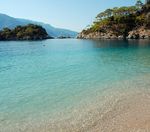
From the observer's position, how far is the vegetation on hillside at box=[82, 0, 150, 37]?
156875 millimetres

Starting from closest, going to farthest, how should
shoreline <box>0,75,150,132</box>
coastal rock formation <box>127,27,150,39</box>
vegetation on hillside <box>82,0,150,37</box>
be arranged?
shoreline <box>0,75,150,132</box> < coastal rock formation <box>127,27,150,39</box> < vegetation on hillside <box>82,0,150,37</box>

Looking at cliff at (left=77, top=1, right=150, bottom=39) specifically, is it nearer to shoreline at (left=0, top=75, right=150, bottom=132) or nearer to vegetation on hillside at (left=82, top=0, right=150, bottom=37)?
vegetation on hillside at (left=82, top=0, right=150, bottom=37)

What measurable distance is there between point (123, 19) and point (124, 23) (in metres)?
3.26

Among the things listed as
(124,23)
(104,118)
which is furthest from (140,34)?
(104,118)

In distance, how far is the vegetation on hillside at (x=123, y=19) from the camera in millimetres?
156875

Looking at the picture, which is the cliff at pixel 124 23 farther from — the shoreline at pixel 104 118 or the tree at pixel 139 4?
the shoreline at pixel 104 118

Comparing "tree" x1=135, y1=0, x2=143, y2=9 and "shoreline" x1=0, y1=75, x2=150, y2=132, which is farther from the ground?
"tree" x1=135, y1=0, x2=143, y2=9

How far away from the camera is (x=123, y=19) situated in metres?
160

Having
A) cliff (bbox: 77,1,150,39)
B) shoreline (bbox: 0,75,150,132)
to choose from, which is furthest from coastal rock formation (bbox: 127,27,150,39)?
shoreline (bbox: 0,75,150,132)

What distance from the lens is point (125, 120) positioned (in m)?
15.3

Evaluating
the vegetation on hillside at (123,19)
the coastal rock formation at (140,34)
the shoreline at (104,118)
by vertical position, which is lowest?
the shoreline at (104,118)

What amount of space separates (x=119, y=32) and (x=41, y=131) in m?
152

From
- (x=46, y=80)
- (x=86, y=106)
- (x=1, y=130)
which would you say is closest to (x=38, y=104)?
(x=86, y=106)

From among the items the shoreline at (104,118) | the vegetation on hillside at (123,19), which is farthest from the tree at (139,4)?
the shoreline at (104,118)
